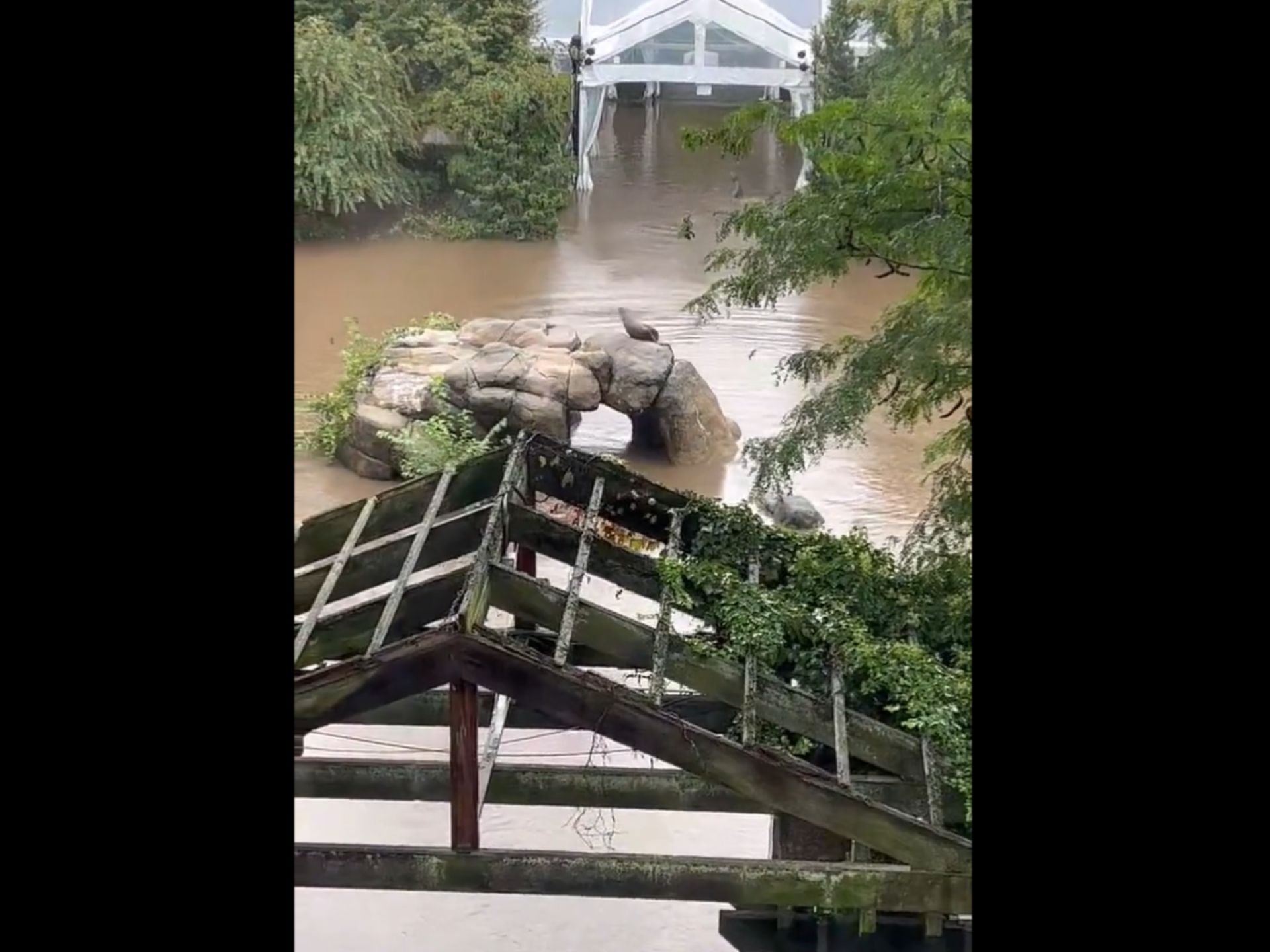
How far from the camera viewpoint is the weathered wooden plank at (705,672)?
9.09ft

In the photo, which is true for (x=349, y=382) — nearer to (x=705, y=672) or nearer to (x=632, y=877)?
(x=705, y=672)

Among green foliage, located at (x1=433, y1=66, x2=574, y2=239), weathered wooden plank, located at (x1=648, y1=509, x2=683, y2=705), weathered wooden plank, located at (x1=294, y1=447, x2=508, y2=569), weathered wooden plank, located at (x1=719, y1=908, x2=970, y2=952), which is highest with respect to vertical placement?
green foliage, located at (x1=433, y1=66, x2=574, y2=239)

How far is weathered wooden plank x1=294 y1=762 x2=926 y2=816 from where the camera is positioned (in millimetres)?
2959

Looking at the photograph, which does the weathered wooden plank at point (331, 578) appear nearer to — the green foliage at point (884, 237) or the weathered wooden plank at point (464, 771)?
the weathered wooden plank at point (464, 771)

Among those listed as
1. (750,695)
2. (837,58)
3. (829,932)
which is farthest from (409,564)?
(837,58)

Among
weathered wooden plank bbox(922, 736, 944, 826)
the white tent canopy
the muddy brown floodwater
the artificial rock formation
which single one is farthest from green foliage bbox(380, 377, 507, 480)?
weathered wooden plank bbox(922, 736, 944, 826)

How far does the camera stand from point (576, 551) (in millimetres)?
3049

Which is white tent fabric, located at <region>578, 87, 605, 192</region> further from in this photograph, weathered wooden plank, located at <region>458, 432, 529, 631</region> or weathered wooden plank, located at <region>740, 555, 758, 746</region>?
weathered wooden plank, located at <region>740, 555, 758, 746</region>

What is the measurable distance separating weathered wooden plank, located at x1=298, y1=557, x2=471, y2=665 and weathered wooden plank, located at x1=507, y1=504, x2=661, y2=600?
216mm
